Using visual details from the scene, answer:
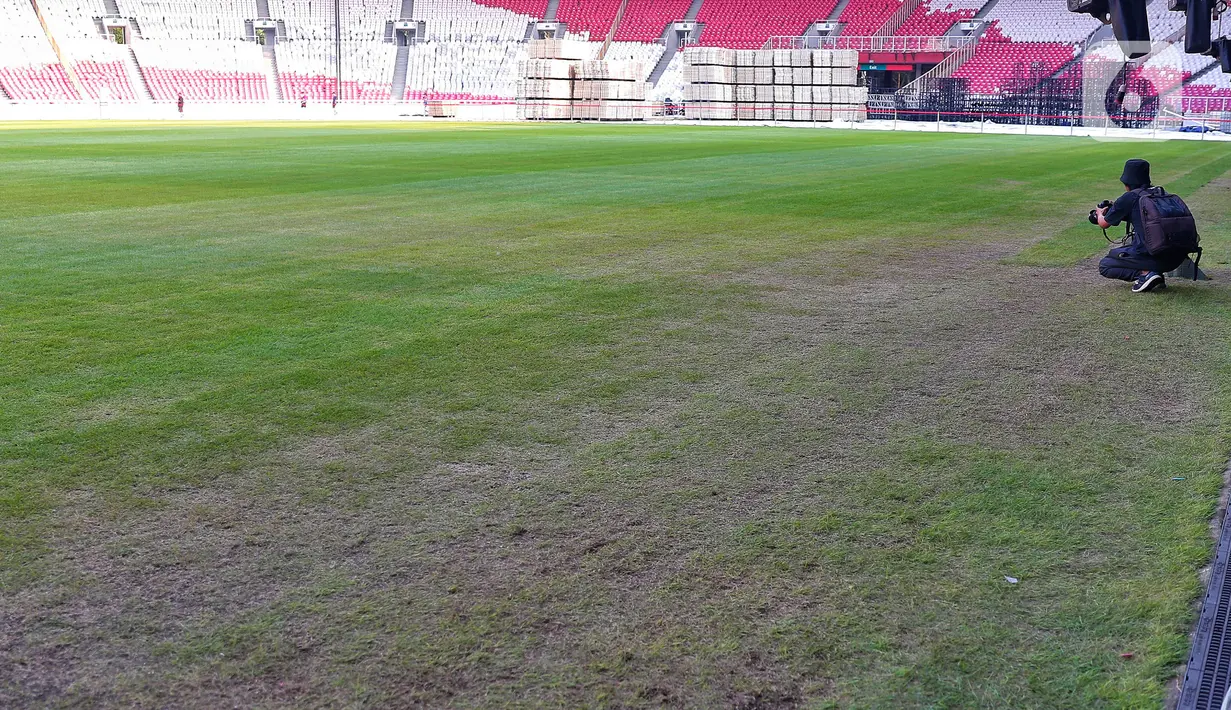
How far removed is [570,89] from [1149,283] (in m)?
50.5

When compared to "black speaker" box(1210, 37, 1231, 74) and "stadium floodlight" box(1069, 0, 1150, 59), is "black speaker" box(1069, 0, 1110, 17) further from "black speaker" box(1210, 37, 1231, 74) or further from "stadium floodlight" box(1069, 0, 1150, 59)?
"black speaker" box(1210, 37, 1231, 74)

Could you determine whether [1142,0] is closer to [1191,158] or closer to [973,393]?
[973,393]

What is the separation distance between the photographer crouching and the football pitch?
0.18 m

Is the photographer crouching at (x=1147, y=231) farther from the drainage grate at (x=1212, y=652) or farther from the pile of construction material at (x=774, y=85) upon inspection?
the pile of construction material at (x=774, y=85)

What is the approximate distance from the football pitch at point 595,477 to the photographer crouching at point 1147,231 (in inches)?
7.0

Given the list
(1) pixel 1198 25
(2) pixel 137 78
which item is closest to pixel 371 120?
(2) pixel 137 78

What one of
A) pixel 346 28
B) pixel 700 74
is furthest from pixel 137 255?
pixel 346 28

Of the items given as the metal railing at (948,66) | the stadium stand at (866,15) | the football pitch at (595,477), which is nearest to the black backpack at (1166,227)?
the football pitch at (595,477)

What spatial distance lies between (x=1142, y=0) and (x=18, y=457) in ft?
41.7

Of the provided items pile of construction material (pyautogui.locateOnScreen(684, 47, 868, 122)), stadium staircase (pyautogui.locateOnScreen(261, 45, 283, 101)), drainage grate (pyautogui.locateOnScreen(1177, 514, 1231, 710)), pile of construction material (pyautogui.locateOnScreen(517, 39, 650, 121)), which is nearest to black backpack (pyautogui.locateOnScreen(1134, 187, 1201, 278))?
drainage grate (pyautogui.locateOnScreen(1177, 514, 1231, 710))

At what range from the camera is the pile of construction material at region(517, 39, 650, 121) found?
56.4 metres

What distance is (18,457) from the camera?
13.9 feet

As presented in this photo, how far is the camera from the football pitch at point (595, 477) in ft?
9.36

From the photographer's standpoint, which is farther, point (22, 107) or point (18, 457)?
point (22, 107)
